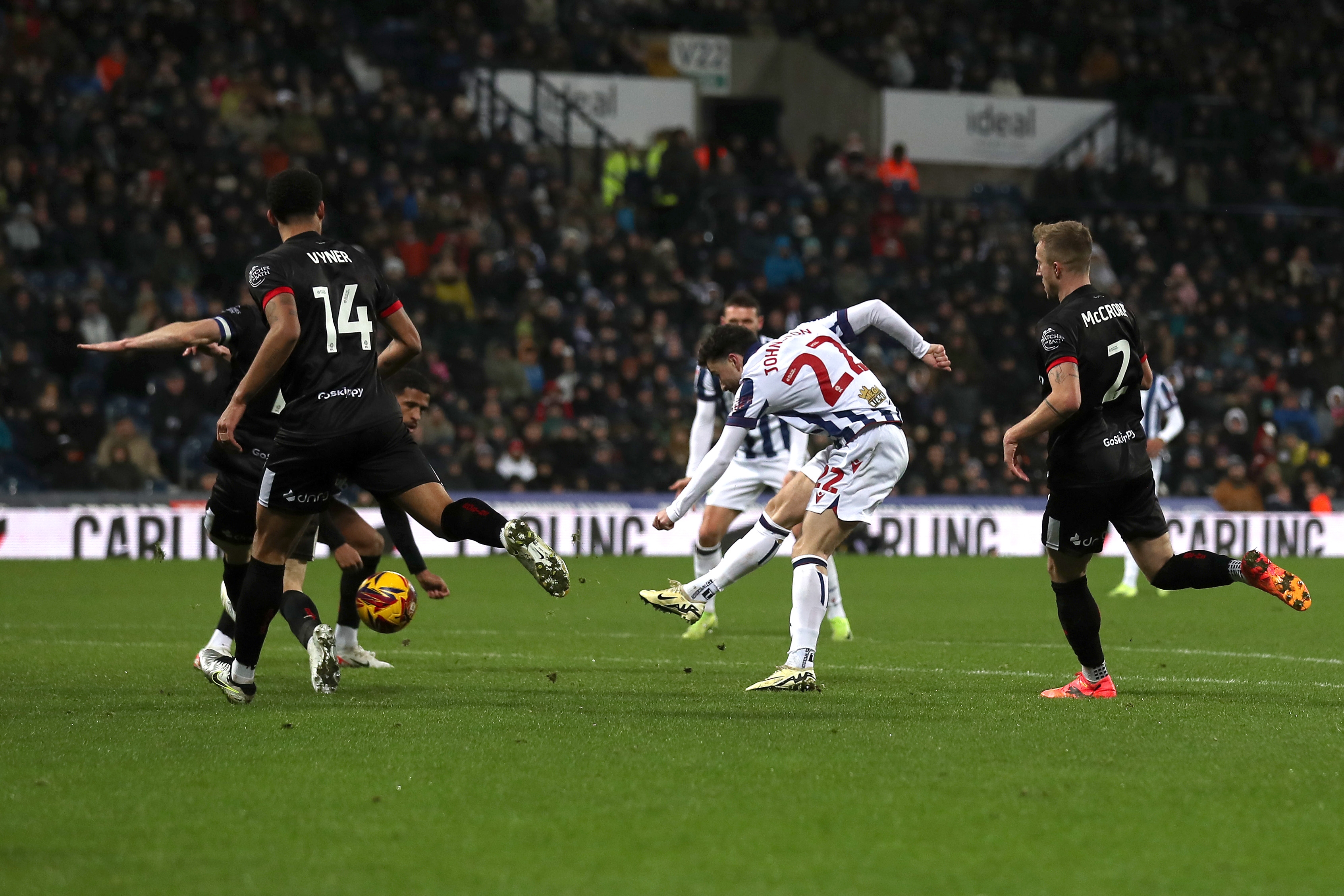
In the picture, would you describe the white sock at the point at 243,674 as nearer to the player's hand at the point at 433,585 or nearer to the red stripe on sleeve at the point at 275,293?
the player's hand at the point at 433,585

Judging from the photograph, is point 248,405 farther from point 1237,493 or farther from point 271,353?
point 1237,493

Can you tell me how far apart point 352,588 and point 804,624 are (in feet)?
9.29

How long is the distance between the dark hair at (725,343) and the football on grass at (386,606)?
2.05 m

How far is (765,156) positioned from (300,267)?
73.3 feet

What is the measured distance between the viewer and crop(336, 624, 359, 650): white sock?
1005 cm

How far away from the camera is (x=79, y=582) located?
1686cm

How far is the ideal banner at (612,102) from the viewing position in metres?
28.8

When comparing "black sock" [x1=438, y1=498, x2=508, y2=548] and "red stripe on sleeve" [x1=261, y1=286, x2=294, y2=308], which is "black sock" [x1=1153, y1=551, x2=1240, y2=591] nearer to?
"black sock" [x1=438, y1=498, x2=508, y2=548]

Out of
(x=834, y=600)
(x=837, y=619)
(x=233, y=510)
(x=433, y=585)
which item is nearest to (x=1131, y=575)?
(x=837, y=619)

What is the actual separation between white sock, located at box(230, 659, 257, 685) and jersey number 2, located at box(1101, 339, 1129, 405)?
13.8 feet

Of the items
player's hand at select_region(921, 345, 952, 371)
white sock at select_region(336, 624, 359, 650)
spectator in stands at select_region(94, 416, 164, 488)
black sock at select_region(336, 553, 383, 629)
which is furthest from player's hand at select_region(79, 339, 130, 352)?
spectator in stands at select_region(94, 416, 164, 488)

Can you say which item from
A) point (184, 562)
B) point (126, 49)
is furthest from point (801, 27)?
point (184, 562)

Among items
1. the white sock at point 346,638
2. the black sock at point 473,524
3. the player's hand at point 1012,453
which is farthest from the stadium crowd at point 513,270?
the player's hand at point 1012,453

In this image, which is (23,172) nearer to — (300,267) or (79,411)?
(79,411)
